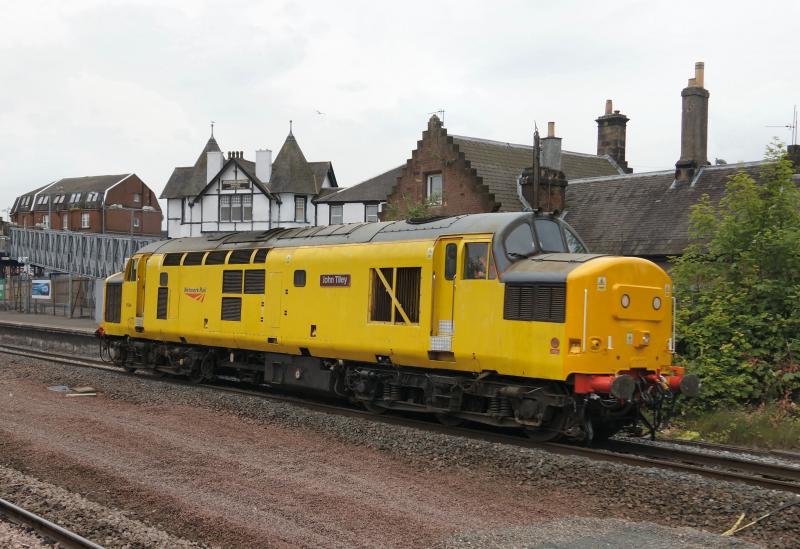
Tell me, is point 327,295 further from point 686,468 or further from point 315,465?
point 686,468

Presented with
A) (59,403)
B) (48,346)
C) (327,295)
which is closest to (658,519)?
(327,295)

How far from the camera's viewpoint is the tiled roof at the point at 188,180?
53.9 m

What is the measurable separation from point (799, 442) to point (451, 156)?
59.6 feet

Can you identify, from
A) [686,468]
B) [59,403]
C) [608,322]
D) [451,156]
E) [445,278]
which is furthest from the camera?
[451,156]

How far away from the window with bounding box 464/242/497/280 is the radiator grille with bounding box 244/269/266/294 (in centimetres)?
516

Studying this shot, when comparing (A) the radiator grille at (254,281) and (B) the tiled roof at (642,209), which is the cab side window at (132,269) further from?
(B) the tiled roof at (642,209)

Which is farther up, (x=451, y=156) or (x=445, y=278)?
(x=451, y=156)

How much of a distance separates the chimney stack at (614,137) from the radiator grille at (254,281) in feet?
74.4

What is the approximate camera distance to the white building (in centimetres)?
5209

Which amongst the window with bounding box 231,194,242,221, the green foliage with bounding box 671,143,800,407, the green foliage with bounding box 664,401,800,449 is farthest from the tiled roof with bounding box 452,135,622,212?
the window with bounding box 231,194,242,221

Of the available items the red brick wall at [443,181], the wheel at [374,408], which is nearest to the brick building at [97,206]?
the red brick wall at [443,181]

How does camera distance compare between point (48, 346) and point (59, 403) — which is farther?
point (48, 346)

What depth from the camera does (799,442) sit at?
12180 millimetres

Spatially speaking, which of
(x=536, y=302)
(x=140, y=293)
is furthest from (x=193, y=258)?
(x=536, y=302)
